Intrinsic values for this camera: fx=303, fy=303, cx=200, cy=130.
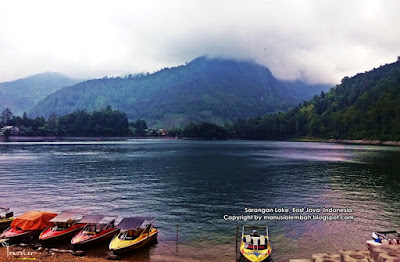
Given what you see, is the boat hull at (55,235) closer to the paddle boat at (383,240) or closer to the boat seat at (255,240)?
the boat seat at (255,240)

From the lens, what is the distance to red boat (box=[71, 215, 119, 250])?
3566 cm

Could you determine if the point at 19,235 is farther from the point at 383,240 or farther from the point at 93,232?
the point at 383,240

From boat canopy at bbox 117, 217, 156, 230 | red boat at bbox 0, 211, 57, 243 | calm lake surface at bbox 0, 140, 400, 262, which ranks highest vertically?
boat canopy at bbox 117, 217, 156, 230

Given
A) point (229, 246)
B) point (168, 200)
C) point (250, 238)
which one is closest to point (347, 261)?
point (250, 238)

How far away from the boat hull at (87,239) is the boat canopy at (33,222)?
233 inches

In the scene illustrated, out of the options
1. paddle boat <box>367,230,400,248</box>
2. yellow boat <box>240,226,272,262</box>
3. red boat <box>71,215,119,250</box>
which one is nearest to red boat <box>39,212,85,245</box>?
red boat <box>71,215,119,250</box>

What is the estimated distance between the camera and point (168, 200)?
206ft

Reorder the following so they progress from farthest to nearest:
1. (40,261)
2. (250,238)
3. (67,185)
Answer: (67,185), (250,238), (40,261)

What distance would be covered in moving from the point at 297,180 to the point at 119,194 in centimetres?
5132

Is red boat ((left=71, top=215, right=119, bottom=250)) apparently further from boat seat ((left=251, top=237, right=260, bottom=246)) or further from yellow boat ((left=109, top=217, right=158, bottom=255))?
boat seat ((left=251, top=237, right=260, bottom=246))

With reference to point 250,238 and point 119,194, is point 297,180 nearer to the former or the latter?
point 119,194

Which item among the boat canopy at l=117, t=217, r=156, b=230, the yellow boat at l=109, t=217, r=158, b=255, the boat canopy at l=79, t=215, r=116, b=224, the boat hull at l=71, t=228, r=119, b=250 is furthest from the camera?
the boat canopy at l=79, t=215, r=116, b=224

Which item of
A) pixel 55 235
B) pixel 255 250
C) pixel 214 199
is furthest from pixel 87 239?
pixel 214 199

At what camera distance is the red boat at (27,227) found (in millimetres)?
36906
